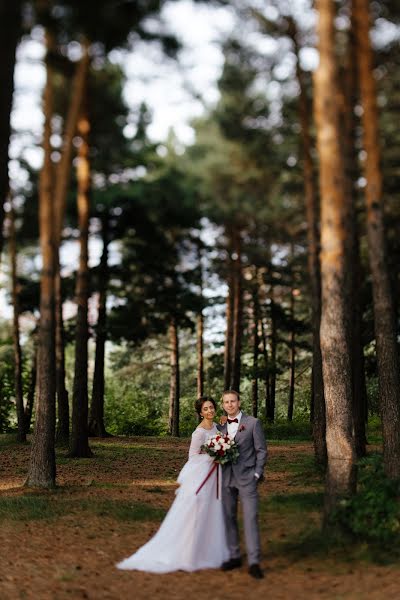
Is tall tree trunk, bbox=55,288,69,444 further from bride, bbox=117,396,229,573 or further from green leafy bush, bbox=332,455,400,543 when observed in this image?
green leafy bush, bbox=332,455,400,543

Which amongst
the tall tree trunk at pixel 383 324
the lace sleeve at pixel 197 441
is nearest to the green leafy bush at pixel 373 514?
the lace sleeve at pixel 197 441

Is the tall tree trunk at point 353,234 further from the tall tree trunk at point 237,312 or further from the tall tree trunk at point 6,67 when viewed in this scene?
the tall tree trunk at point 6,67

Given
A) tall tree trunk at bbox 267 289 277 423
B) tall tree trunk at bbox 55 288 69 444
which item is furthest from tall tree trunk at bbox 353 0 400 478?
tall tree trunk at bbox 267 289 277 423

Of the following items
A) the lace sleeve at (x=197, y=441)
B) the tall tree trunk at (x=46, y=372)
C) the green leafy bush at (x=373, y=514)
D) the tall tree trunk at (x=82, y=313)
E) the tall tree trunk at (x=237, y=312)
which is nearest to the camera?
the green leafy bush at (x=373, y=514)

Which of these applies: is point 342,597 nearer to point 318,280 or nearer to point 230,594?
point 230,594

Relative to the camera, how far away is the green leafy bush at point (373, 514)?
8.29 metres

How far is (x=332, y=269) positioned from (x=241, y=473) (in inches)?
122

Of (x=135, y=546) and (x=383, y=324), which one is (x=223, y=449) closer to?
(x=135, y=546)

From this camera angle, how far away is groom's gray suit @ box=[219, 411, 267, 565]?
24.8 ft

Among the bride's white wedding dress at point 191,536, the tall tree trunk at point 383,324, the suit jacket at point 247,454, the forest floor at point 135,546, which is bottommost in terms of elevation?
the forest floor at point 135,546

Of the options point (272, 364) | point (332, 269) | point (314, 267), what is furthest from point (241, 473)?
point (272, 364)

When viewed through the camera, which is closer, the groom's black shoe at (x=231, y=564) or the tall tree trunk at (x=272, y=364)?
the groom's black shoe at (x=231, y=564)

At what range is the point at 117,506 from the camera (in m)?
11.7

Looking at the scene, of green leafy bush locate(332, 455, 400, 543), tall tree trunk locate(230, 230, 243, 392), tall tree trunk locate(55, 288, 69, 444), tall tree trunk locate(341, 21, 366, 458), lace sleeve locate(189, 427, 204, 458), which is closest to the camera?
green leafy bush locate(332, 455, 400, 543)
